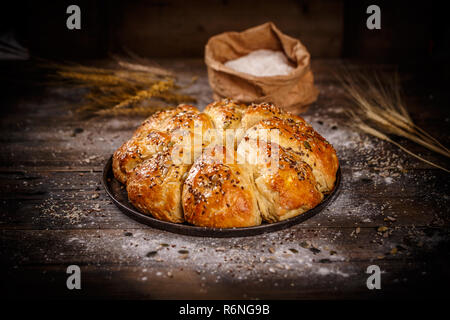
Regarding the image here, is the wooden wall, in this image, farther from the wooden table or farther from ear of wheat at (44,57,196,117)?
the wooden table

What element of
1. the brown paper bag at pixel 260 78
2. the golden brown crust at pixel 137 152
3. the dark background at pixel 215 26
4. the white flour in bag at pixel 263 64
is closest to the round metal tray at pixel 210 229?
the golden brown crust at pixel 137 152

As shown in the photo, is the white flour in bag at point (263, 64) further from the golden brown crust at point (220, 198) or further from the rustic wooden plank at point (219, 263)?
the rustic wooden plank at point (219, 263)

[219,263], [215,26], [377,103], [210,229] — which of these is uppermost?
[215,26]

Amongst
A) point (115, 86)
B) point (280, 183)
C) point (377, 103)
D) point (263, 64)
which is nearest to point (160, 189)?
point (280, 183)

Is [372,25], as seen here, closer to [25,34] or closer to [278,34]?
[278,34]

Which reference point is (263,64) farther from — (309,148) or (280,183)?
(280,183)
